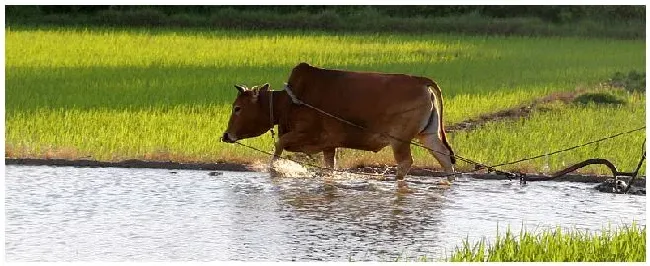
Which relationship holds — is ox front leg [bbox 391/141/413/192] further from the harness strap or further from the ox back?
the harness strap

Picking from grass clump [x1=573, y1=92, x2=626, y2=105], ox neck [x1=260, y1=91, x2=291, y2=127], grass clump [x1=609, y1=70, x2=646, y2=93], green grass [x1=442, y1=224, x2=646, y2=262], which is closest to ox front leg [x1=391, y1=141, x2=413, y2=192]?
ox neck [x1=260, y1=91, x2=291, y2=127]

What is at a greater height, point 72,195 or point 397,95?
point 397,95

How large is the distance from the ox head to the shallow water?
0.88 feet

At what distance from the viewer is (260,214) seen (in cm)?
806

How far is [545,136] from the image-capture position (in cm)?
1195

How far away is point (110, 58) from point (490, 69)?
456cm

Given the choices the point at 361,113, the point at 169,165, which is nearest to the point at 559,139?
the point at 361,113

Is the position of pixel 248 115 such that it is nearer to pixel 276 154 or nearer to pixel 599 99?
pixel 276 154

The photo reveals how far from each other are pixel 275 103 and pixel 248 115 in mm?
182

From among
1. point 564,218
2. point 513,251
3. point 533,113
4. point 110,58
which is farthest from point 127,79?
point 513,251

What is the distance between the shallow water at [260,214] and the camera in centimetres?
701

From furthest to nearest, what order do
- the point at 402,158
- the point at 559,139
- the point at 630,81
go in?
the point at 630,81 → the point at 559,139 → the point at 402,158

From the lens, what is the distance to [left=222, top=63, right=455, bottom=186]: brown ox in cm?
938

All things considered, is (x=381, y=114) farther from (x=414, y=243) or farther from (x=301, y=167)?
(x=414, y=243)
